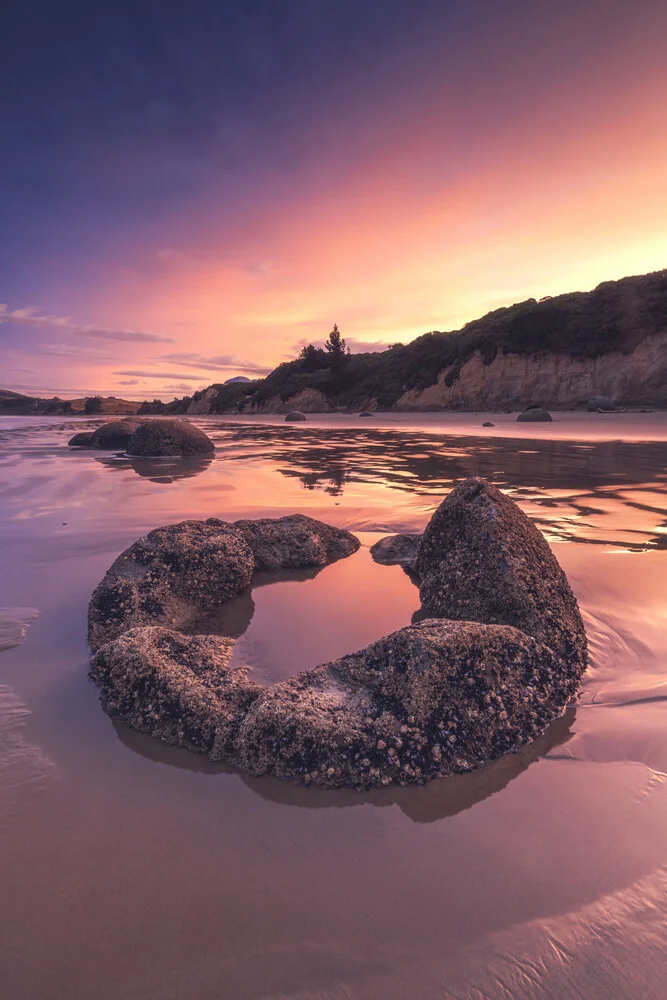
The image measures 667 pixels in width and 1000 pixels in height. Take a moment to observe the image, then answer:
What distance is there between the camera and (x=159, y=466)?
38.7 feet

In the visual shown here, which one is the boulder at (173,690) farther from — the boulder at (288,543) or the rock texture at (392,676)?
the boulder at (288,543)

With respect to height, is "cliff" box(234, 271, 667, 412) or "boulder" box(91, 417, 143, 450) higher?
"cliff" box(234, 271, 667, 412)

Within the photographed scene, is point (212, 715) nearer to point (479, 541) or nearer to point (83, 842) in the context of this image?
point (83, 842)

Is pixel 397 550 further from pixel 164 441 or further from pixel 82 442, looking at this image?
pixel 82 442

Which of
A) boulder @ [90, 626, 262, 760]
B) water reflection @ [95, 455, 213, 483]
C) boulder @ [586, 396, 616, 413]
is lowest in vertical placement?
boulder @ [90, 626, 262, 760]

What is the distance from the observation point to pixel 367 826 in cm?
173

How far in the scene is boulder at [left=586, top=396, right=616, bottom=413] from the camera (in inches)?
1073

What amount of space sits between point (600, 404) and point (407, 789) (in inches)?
1173

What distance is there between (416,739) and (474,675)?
39 centimetres

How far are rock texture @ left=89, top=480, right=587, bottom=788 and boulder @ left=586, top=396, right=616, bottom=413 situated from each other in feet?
90.9

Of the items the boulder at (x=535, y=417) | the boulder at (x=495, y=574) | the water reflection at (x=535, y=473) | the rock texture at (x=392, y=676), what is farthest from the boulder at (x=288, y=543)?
the boulder at (x=535, y=417)

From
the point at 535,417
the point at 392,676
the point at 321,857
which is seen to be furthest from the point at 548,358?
the point at 321,857

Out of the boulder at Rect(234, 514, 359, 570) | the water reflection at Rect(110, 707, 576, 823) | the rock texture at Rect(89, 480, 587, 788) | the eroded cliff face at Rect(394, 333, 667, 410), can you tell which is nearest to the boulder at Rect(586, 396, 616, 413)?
the eroded cliff face at Rect(394, 333, 667, 410)

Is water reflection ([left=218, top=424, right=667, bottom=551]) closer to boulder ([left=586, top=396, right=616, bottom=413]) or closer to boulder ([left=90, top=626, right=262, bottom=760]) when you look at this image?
boulder ([left=90, top=626, right=262, bottom=760])
